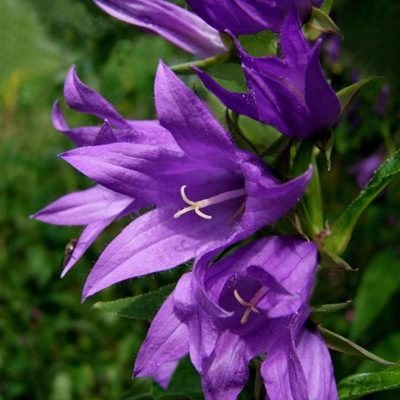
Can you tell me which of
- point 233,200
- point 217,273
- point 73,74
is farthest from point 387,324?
point 73,74

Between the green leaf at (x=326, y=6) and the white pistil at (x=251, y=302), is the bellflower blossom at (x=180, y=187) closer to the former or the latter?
the white pistil at (x=251, y=302)

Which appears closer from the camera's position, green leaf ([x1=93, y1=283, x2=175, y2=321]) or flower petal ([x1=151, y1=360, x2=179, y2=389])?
green leaf ([x1=93, y1=283, x2=175, y2=321])

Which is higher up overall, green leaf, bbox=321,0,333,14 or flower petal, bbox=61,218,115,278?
green leaf, bbox=321,0,333,14

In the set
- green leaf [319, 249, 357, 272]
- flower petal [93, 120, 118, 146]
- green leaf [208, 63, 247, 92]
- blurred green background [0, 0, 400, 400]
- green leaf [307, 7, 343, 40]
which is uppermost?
green leaf [307, 7, 343, 40]

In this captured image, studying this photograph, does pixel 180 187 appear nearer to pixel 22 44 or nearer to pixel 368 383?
pixel 368 383

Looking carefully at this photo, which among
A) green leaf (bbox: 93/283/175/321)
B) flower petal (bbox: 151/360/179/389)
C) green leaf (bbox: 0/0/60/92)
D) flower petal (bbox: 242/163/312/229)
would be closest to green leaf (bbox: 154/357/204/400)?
flower petal (bbox: 151/360/179/389)

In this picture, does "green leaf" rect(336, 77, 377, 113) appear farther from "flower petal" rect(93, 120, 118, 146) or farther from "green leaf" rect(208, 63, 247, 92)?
"flower petal" rect(93, 120, 118, 146)

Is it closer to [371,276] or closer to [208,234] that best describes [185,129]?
[208,234]

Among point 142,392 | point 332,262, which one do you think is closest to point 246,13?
point 332,262
